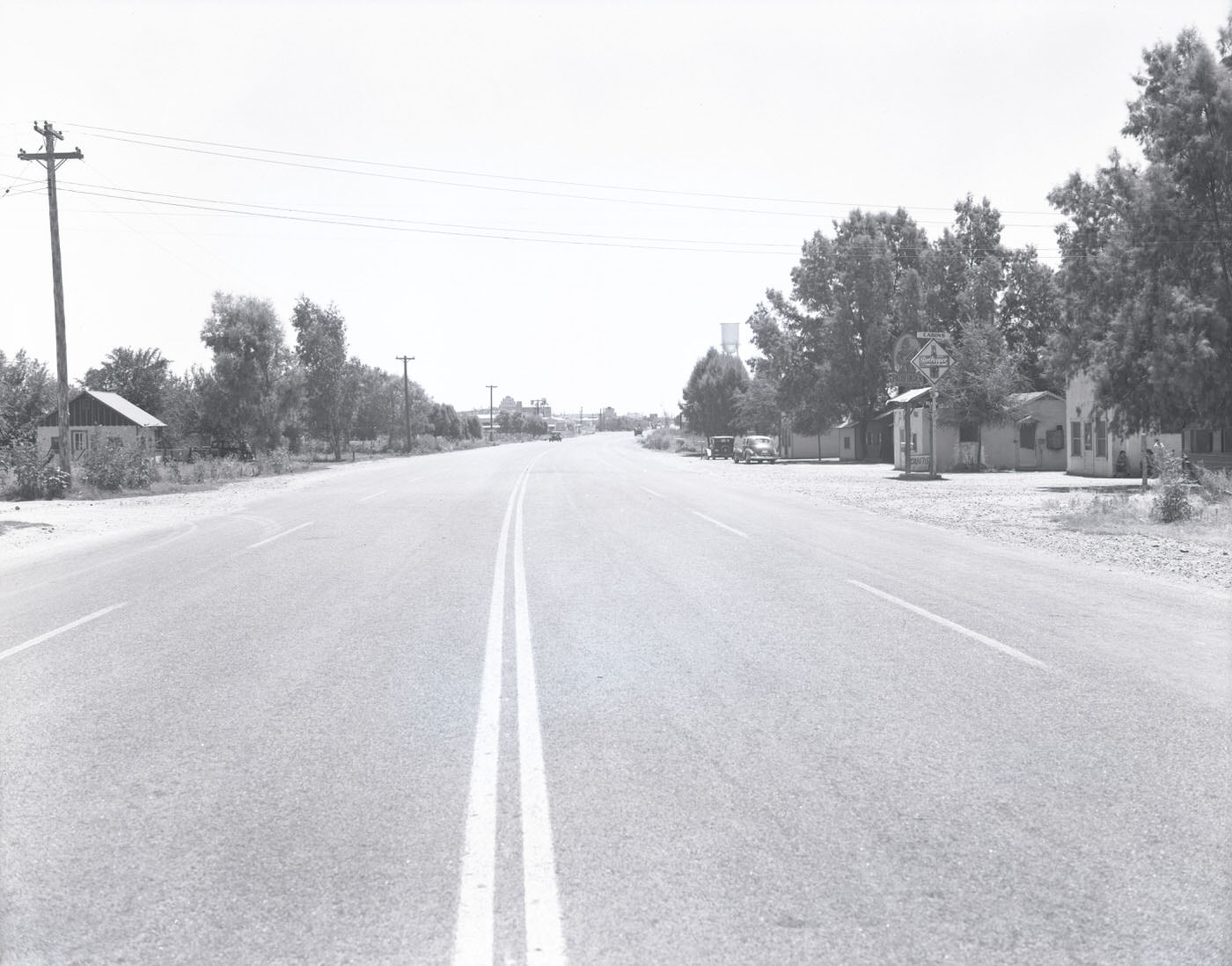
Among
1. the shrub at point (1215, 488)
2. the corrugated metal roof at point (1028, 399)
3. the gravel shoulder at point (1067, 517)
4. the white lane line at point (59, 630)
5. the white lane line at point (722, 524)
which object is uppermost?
the corrugated metal roof at point (1028, 399)

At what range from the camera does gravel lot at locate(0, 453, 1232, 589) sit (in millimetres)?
13875

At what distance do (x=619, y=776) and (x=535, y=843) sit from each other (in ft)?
2.83

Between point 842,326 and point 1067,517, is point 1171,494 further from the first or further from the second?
point 842,326

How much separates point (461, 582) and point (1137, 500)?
708 inches

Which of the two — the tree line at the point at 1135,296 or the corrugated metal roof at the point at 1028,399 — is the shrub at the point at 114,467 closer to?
the tree line at the point at 1135,296

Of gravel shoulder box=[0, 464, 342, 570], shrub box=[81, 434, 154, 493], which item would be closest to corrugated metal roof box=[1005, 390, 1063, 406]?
gravel shoulder box=[0, 464, 342, 570]

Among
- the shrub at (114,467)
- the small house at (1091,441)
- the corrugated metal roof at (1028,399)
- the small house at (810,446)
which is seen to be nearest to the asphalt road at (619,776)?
the shrub at (114,467)

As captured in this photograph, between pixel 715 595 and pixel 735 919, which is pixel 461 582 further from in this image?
pixel 735 919

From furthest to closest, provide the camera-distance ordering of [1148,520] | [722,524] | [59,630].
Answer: [1148,520] < [722,524] < [59,630]

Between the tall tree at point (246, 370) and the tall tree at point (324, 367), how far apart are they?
7.05 m

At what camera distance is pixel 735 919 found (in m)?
3.41

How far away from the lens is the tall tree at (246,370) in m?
55.5

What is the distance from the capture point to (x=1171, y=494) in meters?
17.4

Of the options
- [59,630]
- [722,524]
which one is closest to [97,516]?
[722,524]
